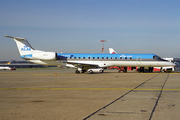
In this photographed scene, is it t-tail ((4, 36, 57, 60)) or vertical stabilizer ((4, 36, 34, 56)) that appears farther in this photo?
vertical stabilizer ((4, 36, 34, 56))

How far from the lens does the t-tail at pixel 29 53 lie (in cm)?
3591

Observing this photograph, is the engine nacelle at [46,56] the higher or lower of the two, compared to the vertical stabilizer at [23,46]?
lower

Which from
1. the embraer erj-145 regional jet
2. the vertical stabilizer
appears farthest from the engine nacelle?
the vertical stabilizer

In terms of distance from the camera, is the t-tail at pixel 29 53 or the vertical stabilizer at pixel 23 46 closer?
the t-tail at pixel 29 53

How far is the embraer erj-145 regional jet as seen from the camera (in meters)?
35.9

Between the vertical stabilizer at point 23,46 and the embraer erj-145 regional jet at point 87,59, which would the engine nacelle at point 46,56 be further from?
the vertical stabilizer at point 23,46

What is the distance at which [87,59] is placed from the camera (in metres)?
36.8

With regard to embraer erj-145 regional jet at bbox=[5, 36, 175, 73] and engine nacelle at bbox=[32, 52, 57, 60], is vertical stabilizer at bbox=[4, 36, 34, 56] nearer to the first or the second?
embraer erj-145 regional jet at bbox=[5, 36, 175, 73]

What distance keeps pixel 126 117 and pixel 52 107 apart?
10.0 ft

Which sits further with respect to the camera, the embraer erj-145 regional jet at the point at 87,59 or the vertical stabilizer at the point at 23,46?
the vertical stabilizer at the point at 23,46

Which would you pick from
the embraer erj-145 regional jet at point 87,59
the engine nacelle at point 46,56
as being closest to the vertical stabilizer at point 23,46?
the embraer erj-145 regional jet at point 87,59

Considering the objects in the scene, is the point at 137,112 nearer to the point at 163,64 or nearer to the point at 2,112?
the point at 2,112

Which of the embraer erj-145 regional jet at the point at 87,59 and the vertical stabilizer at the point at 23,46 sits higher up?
the vertical stabilizer at the point at 23,46

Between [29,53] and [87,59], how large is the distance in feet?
34.2
